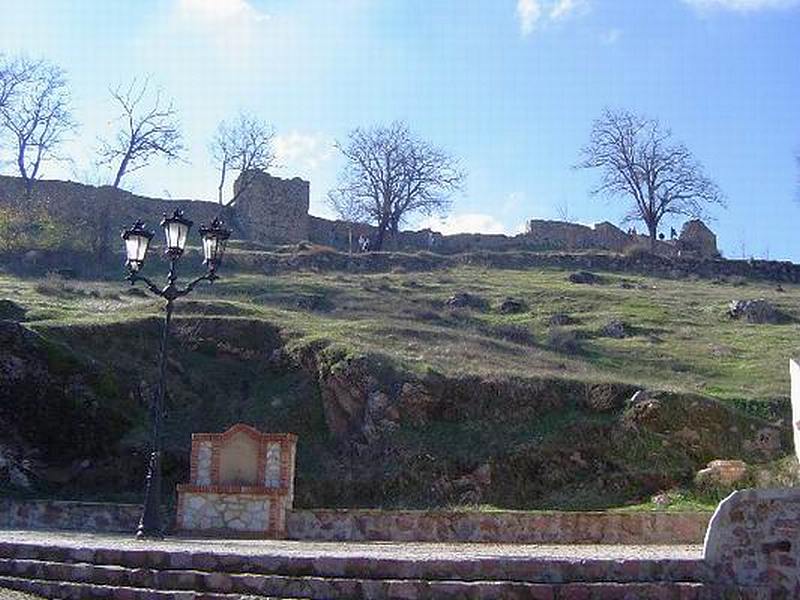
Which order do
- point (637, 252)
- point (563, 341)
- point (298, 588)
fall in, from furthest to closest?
point (637, 252) → point (563, 341) → point (298, 588)

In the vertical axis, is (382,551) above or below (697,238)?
below

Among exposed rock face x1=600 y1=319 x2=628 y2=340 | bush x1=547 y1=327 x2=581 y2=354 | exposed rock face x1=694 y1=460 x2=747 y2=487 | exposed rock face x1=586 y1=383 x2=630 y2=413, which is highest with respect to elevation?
exposed rock face x1=600 y1=319 x2=628 y2=340

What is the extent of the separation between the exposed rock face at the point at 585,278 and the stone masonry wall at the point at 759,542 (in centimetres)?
3356

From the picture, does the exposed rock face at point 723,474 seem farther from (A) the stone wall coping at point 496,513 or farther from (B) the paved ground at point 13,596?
(B) the paved ground at point 13,596

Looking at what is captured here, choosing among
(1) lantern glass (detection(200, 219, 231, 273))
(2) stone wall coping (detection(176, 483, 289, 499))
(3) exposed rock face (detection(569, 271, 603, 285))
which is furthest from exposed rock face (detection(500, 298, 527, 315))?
(1) lantern glass (detection(200, 219, 231, 273))

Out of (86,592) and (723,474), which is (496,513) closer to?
(723,474)

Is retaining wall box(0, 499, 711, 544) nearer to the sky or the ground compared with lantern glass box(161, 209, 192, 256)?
nearer to the ground

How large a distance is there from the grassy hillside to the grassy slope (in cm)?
15

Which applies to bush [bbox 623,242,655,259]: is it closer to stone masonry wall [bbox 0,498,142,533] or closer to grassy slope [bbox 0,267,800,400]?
grassy slope [bbox 0,267,800,400]

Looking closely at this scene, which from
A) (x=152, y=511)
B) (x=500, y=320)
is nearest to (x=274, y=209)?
(x=500, y=320)

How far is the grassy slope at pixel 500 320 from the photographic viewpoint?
2458 cm

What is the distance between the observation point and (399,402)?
21266 millimetres

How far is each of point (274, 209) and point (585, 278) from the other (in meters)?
16.6

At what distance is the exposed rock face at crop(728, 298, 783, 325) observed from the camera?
34.5 meters
